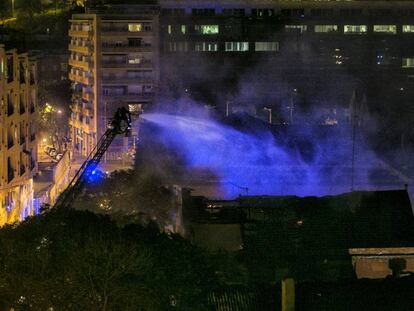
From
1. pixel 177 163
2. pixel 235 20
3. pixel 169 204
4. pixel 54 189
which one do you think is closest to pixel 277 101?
pixel 235 20

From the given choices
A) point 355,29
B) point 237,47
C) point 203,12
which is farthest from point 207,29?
point 355,29

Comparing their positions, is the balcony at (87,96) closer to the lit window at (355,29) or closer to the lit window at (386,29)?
the lit window at (355,29)

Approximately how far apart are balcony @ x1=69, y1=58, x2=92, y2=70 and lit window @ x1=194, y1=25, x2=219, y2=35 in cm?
703

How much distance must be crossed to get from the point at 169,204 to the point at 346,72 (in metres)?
33.6

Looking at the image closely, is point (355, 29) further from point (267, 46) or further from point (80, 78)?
point (80, 78)

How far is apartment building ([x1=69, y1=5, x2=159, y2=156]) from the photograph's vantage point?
40.3m

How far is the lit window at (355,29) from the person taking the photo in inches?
1937

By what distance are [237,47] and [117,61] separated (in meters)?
8.97

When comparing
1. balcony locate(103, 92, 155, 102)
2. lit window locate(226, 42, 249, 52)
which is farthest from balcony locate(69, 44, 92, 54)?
lit window locate(226, 42, 249, 52)

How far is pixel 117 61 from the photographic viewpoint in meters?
40.4

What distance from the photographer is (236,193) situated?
19266mm

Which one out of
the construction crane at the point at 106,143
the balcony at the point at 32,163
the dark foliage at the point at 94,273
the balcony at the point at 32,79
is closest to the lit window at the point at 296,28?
the balcony at the point at 32,79

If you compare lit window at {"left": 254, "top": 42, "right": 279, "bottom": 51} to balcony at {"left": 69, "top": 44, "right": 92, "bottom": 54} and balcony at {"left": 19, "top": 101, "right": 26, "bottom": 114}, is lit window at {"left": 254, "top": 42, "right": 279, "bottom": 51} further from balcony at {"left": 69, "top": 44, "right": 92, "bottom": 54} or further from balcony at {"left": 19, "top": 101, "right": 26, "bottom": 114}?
balcony at {"left": 19, "top": 101, "right": 26, "bottom": 114}

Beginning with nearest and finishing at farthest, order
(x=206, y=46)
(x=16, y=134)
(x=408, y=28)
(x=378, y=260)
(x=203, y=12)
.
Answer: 1. (x=378, y=260)
2. (x=16, y=134)
3. (x=206, y=46)
4. (x=203, y=12)
5. (x=408, y=28)
